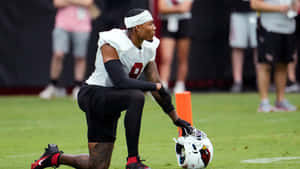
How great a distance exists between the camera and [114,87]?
5.93 meters

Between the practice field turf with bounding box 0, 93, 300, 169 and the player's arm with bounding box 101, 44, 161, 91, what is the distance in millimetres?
977

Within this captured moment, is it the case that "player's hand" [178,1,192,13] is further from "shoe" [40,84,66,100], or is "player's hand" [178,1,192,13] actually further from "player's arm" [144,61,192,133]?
"player's arm" [144,61,192,133]

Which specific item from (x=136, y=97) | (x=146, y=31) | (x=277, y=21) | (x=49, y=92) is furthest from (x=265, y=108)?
(x=136, y=97)

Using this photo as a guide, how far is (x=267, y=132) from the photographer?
8641mm

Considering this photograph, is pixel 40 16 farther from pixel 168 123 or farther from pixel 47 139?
pixel 47 139

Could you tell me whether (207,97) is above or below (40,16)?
below

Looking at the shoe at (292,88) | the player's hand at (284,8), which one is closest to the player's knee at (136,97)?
the player's hand at (284,8)

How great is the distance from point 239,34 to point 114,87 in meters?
8.97

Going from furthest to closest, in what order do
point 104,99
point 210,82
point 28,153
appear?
point 210,82 → point 28,153 → point 104,99

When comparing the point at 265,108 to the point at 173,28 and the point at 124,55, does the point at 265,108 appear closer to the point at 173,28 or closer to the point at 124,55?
the point at 173,28

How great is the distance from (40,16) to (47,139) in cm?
619

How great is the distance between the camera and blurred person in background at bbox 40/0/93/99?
12906 mm

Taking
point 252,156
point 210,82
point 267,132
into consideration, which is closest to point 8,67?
point 210,82

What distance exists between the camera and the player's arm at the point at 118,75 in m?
5.71
